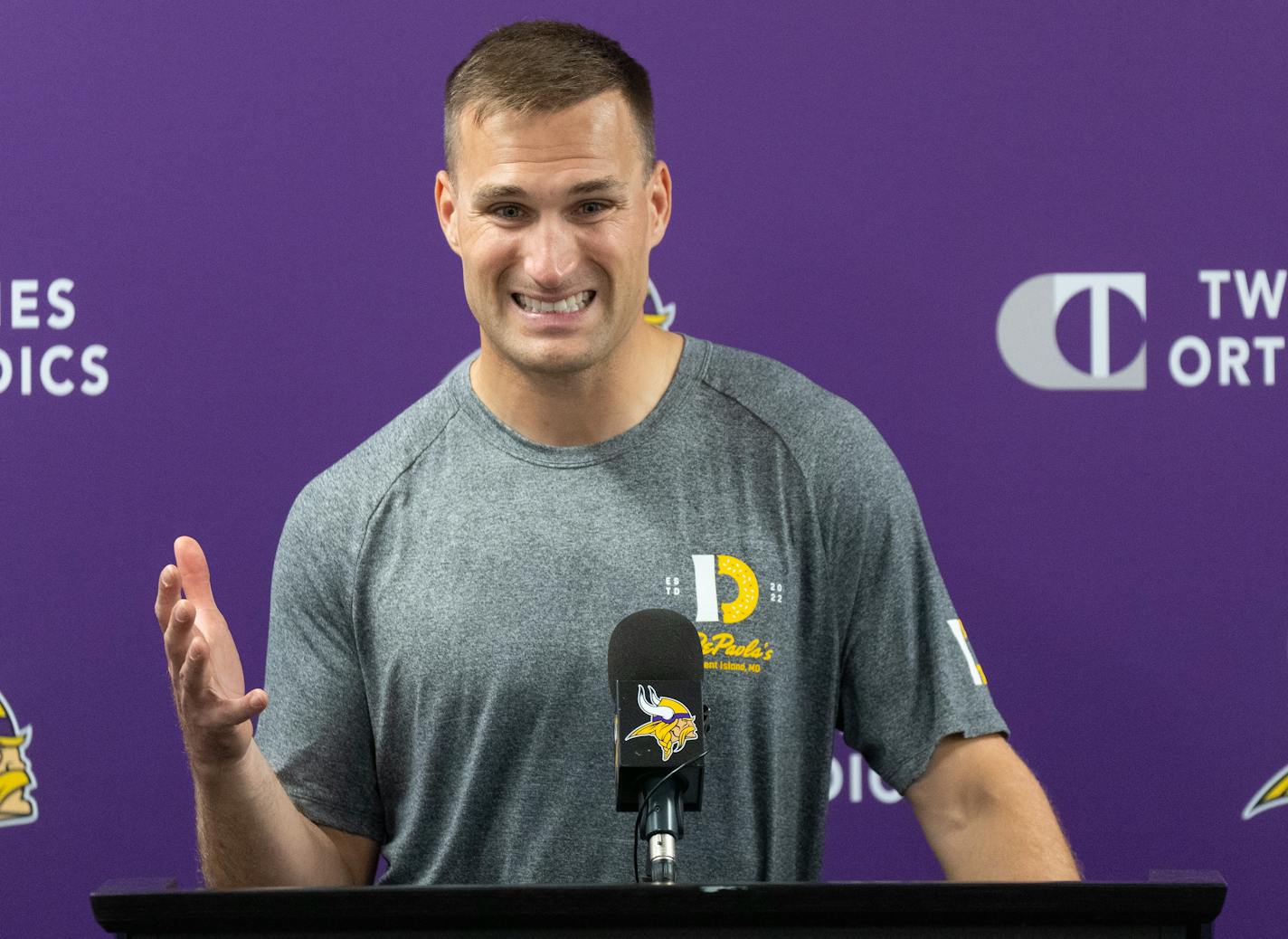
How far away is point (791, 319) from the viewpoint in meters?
1.95

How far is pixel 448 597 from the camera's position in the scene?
1.54 metres

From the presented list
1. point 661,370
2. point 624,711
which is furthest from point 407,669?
point 624,711

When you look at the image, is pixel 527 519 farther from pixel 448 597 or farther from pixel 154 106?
pixel 154 106

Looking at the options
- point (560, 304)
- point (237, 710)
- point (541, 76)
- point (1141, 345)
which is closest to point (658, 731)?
point (237, 710)

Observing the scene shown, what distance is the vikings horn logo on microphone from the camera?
991 millimetres

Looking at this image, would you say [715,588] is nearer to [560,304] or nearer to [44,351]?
[560,304]

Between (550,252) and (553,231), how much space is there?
0.02m

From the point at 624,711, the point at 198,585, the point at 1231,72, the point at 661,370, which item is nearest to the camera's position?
the point at 624,711

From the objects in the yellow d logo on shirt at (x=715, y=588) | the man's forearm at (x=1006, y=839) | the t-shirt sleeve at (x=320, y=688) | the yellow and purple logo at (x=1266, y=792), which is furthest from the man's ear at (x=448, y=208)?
the yellow and purple logo at (x=1266, y=792)

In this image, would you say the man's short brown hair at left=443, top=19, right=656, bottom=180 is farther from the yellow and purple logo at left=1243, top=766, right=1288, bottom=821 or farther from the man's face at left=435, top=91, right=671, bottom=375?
the yellow and purple logo at left=1243, top=766, right=1288, bottom=821

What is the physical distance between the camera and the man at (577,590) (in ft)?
4.96

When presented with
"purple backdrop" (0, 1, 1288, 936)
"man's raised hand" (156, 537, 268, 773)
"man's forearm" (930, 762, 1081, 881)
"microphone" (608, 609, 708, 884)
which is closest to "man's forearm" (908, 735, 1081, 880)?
"man's forearm" (930, 762, 1081, 881)

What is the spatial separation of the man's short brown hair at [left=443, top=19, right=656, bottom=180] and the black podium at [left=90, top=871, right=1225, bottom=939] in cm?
85

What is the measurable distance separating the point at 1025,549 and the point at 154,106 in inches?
47.1
